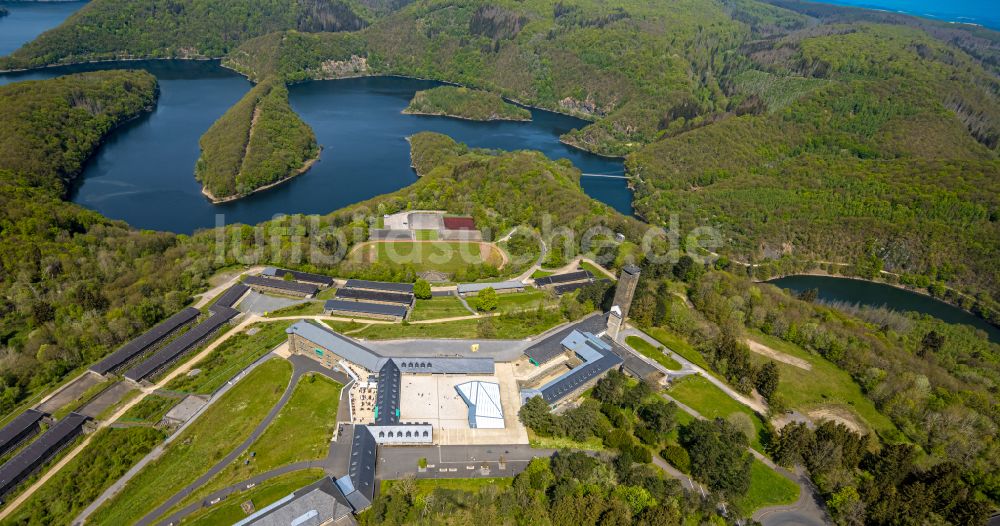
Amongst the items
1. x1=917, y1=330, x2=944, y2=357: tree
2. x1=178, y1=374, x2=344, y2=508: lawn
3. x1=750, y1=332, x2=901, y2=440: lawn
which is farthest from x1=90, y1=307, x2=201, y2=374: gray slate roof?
x1=917, y1=330, x2=944, y2=357: tree

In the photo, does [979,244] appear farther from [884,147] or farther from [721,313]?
[721,313]

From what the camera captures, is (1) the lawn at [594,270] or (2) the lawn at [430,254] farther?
(2) the lawn at [430,254]

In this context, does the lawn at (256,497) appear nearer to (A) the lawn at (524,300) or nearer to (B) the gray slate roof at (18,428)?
(B) the gray slate roof at (18,428)

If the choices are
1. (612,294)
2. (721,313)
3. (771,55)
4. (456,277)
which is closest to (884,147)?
(771,55)

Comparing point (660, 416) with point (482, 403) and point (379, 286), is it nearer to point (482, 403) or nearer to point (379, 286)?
point (482, 403)

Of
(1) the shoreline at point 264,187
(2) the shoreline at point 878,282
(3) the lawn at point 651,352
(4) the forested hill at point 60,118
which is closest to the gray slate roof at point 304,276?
(3) the lawn at point 651,352
